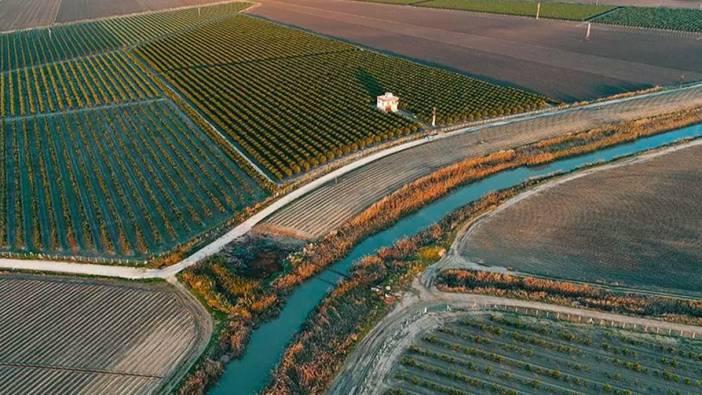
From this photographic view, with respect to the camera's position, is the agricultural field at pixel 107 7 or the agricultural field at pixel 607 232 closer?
the agricultural field at pixel 607 232

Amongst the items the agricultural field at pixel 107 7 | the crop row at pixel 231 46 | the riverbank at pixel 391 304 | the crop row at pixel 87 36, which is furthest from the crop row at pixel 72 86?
the agricultural field at pixel 107 7

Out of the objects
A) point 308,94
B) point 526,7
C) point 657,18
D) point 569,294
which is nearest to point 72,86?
point 308,94

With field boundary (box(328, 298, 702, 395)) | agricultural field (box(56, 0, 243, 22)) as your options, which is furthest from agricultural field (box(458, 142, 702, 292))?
agricultural field (box(56, 0, 243, 22))

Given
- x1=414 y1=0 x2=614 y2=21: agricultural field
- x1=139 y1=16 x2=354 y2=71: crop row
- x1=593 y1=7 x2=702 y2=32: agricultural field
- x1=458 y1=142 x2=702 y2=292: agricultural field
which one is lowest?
x1=458 y1=142 x2=702 y2=292: agricultural field

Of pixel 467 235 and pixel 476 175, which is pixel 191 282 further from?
pixel 476 175

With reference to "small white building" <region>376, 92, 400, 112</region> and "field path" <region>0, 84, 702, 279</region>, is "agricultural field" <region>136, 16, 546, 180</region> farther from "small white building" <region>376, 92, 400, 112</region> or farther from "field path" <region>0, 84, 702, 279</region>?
"field path" <region>0, 84, 702, 279</region>

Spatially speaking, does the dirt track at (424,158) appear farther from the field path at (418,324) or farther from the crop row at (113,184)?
the field path at (418,324)

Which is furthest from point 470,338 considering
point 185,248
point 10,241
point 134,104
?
point 134,104
